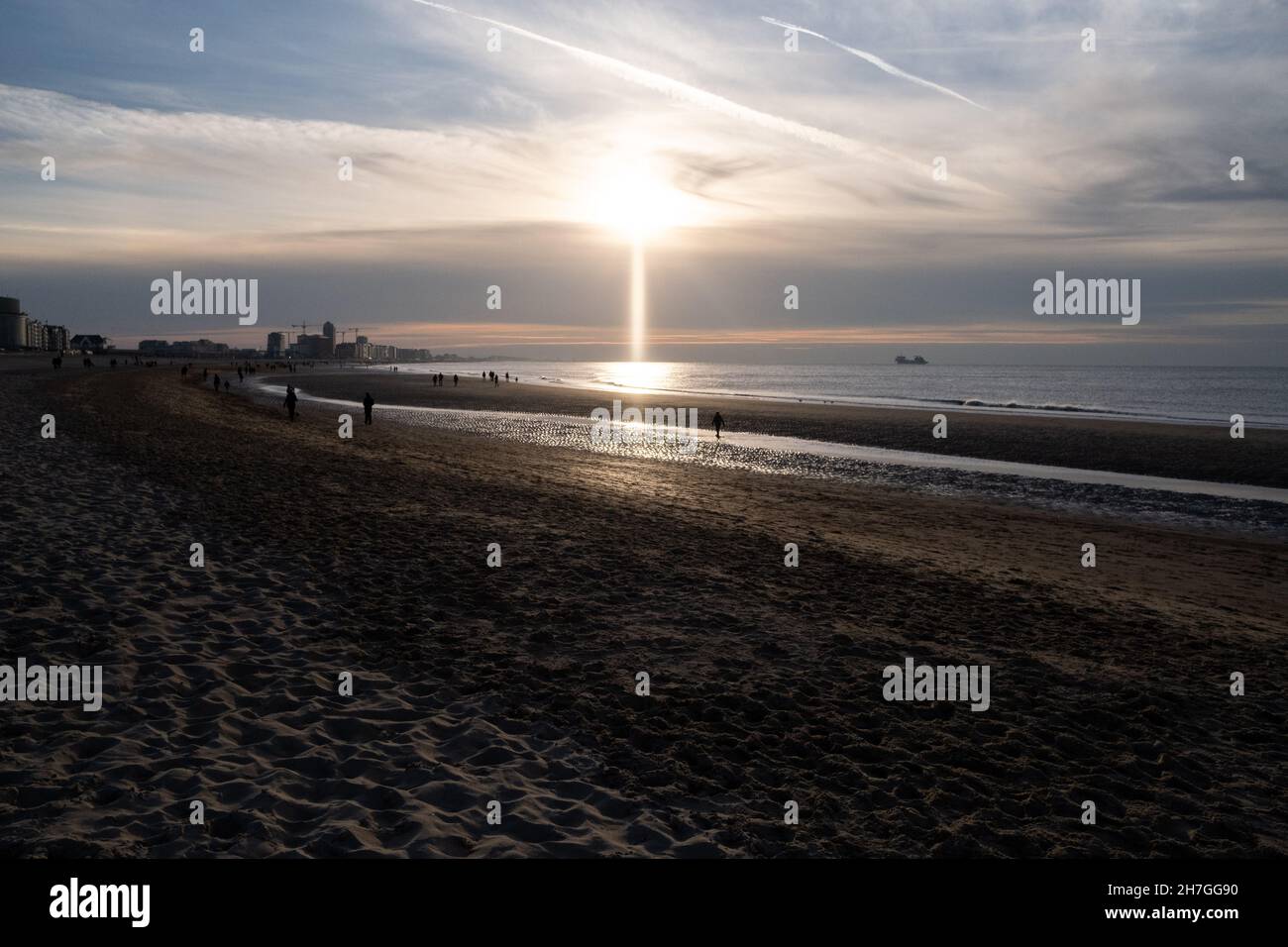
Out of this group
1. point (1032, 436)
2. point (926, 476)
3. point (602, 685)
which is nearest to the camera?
point (602, 685)

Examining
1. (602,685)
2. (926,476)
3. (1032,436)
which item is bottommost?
(602,685)

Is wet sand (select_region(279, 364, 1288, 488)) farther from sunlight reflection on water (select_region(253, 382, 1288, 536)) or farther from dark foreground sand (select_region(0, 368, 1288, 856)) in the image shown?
dark foreground sand (select_region(0, 368, 1288, 856))

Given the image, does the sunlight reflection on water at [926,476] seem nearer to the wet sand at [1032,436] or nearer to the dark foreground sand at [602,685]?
the wet sand at [1032,436]

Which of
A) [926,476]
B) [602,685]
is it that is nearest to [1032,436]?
[926,476]

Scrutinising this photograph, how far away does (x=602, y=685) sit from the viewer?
8.50 meters

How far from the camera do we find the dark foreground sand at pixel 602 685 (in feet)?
19.1

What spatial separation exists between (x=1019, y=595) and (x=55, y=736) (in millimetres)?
12966

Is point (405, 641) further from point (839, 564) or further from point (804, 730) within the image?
point (839, 564)

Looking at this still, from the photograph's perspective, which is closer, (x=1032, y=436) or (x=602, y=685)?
(x=602, y=685)

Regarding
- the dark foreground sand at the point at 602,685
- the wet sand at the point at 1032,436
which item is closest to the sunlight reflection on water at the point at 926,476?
the wet sand at the point at 1032,436

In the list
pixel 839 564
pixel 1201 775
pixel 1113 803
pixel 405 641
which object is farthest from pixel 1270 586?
pixel 405 641

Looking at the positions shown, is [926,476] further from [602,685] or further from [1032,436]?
[602,685]

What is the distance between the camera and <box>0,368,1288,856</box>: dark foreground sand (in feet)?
19.1

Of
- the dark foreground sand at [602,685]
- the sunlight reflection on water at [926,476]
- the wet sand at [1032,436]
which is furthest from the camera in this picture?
the wet sand at [1032,436]
